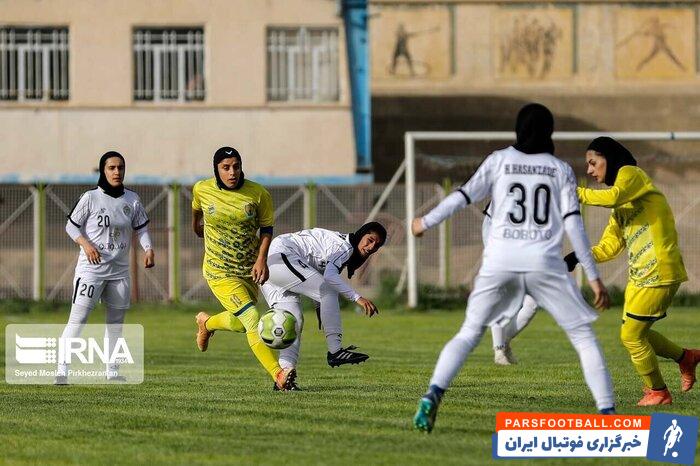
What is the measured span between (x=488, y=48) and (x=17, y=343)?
30.3 m

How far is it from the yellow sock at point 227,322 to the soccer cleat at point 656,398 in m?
3.53

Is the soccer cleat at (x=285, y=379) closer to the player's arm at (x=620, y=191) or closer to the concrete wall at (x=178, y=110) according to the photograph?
the player's arm at (x=620, y=191)

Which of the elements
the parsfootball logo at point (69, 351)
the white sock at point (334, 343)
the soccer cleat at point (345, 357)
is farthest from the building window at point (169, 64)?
the soccer cleat at point (345, 357)

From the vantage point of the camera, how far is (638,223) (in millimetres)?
12562

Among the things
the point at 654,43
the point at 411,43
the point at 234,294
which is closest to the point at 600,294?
the point at 234,294

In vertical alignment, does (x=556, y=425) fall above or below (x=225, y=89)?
below

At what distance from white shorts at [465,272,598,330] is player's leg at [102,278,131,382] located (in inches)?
209

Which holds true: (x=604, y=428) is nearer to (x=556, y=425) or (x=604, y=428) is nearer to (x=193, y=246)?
(x=556, y=425)

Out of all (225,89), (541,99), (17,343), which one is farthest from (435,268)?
(541,99)

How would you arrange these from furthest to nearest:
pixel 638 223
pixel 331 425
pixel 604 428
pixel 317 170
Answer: pixel 317 170 → pixel 638 223 → pixel 331 425 → pixel 604 428

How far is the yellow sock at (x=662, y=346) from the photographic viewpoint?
13088 mm

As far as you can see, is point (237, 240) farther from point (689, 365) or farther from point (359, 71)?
point (359, 71)

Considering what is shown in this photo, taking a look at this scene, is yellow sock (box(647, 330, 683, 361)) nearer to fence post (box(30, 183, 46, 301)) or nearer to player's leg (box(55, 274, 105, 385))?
player's leg (box(55, 274, 105, 385))

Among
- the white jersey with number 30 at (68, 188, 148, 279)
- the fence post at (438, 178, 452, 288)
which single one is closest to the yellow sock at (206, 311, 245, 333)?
the white jersey with number 30 at (68, 188, 148, 279)
